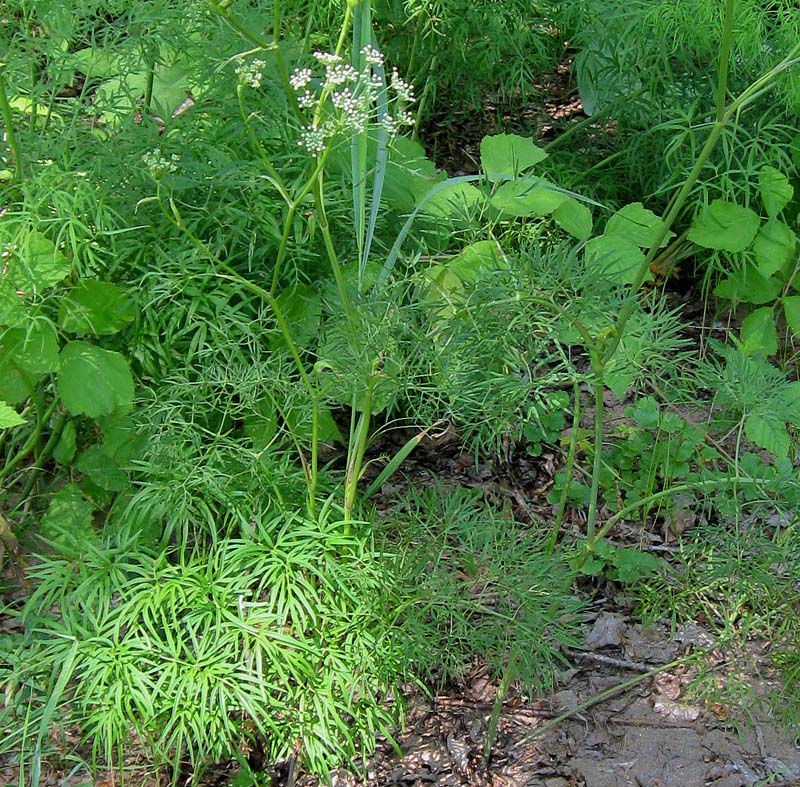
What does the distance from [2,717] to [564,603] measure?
3.74 feet

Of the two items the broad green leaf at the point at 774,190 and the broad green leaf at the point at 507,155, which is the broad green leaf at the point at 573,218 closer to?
the broad green leaf at the point at 507,155

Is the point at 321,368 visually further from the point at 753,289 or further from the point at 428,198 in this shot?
the point at 753,289

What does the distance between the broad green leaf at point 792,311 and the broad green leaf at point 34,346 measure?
6.64 feet

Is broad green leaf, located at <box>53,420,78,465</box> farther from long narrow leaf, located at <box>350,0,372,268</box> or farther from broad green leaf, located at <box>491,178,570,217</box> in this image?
broad green leaf, located at <box>491,178,570,217</box>

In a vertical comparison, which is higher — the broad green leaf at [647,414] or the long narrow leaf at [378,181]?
the long narrow leaf at [378,181]

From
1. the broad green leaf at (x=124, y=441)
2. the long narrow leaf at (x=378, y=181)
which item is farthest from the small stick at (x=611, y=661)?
the broad green leaf at (x=124, y=441)

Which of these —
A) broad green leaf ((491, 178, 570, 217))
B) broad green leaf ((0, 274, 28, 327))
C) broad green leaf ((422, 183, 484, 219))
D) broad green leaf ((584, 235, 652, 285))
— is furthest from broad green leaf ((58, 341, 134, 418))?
broad green leaf ((584, 235, 652, 285))

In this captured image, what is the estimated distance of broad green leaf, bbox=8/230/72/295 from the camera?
2.24 m

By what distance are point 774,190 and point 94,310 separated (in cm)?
189

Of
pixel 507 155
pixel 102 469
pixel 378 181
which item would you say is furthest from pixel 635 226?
pixel 102 469

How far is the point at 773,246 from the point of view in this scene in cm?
290

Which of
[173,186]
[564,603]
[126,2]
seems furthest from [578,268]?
[126,2]

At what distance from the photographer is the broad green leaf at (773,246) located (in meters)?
2.89

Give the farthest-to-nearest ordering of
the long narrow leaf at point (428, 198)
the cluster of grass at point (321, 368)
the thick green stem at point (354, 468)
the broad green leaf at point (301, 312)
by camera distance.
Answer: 1. the broad green leaf at point (301, 312)
2. the long narrow leaf at point (428, 198)
3. the thick green stem at point (354, 468)
4. the cluster of grass at point (321, 368)
